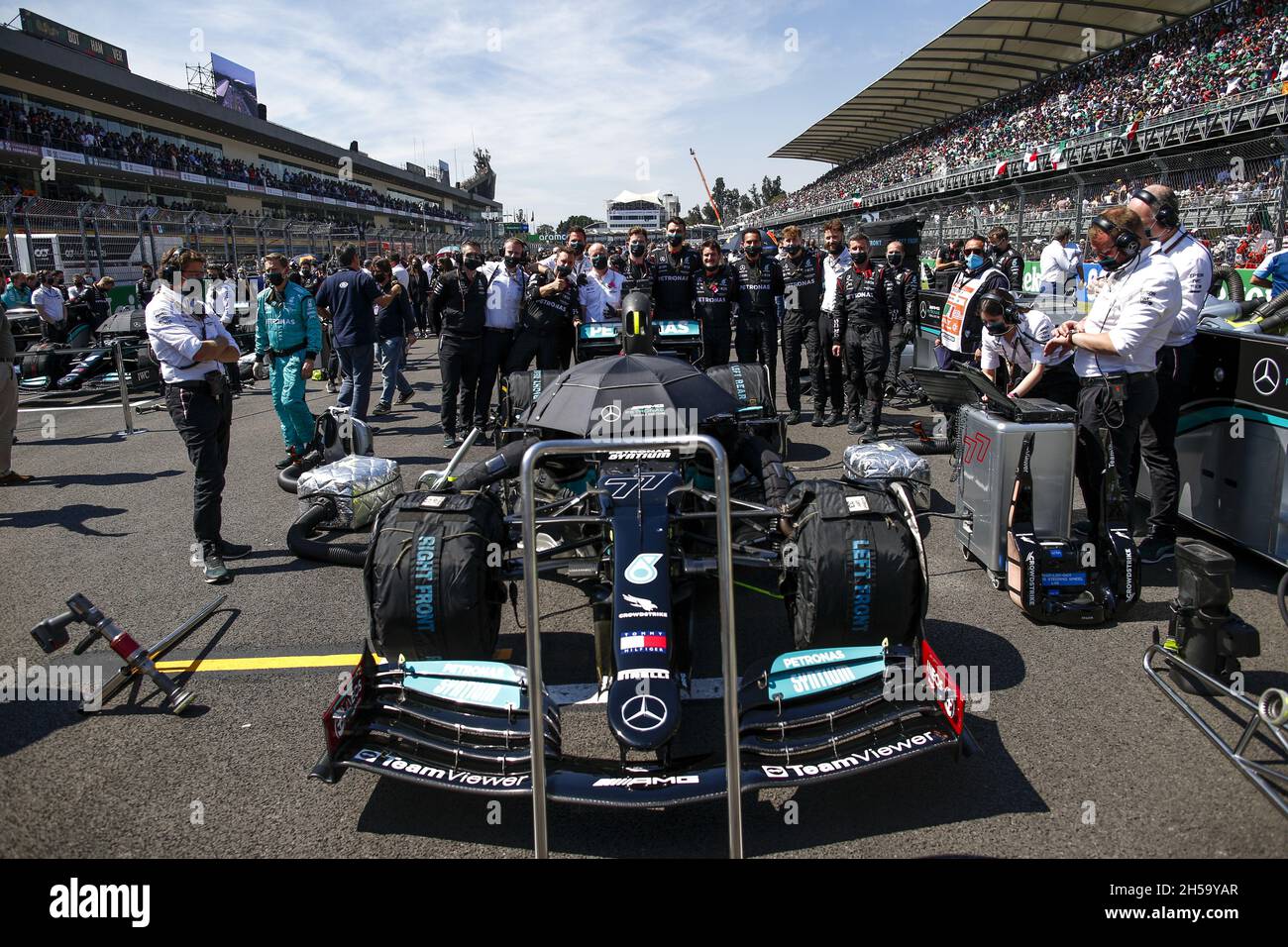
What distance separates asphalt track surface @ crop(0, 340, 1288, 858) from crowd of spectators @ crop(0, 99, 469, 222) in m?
29.9

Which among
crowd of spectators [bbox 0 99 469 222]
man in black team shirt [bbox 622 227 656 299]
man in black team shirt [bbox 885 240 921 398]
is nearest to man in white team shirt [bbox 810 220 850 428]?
man in black team shirt [bbox 885 240 921 398]

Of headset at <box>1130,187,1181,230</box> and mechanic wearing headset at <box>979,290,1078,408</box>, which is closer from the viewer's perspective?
headset at <box>1130,187,1181,230</box>

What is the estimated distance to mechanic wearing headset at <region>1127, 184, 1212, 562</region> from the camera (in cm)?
484

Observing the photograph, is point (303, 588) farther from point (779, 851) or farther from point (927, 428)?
point (927, 428)

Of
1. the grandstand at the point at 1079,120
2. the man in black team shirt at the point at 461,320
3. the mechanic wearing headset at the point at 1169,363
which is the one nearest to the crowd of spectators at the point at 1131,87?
the grandstand at the point at 1079,120

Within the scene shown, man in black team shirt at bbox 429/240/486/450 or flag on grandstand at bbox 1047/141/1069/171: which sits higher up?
flag on grandstand at bbox 1047/141/1069/171

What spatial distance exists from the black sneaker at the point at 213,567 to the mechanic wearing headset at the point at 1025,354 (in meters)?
5.28

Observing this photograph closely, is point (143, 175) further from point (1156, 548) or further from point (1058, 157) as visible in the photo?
point (1156, 548)

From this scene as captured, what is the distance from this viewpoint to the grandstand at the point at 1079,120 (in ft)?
34.9

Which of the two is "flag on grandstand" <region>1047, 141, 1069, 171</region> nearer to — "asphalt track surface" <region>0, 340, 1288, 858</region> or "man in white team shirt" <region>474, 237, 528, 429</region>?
"man in white team shirt" <region>474, 237, 528, 429</region>

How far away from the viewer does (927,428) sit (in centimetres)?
870

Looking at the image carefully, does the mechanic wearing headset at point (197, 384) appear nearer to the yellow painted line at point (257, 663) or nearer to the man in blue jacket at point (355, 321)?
the yellow painted line at point (257, 663)

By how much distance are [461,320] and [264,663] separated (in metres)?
5.00
